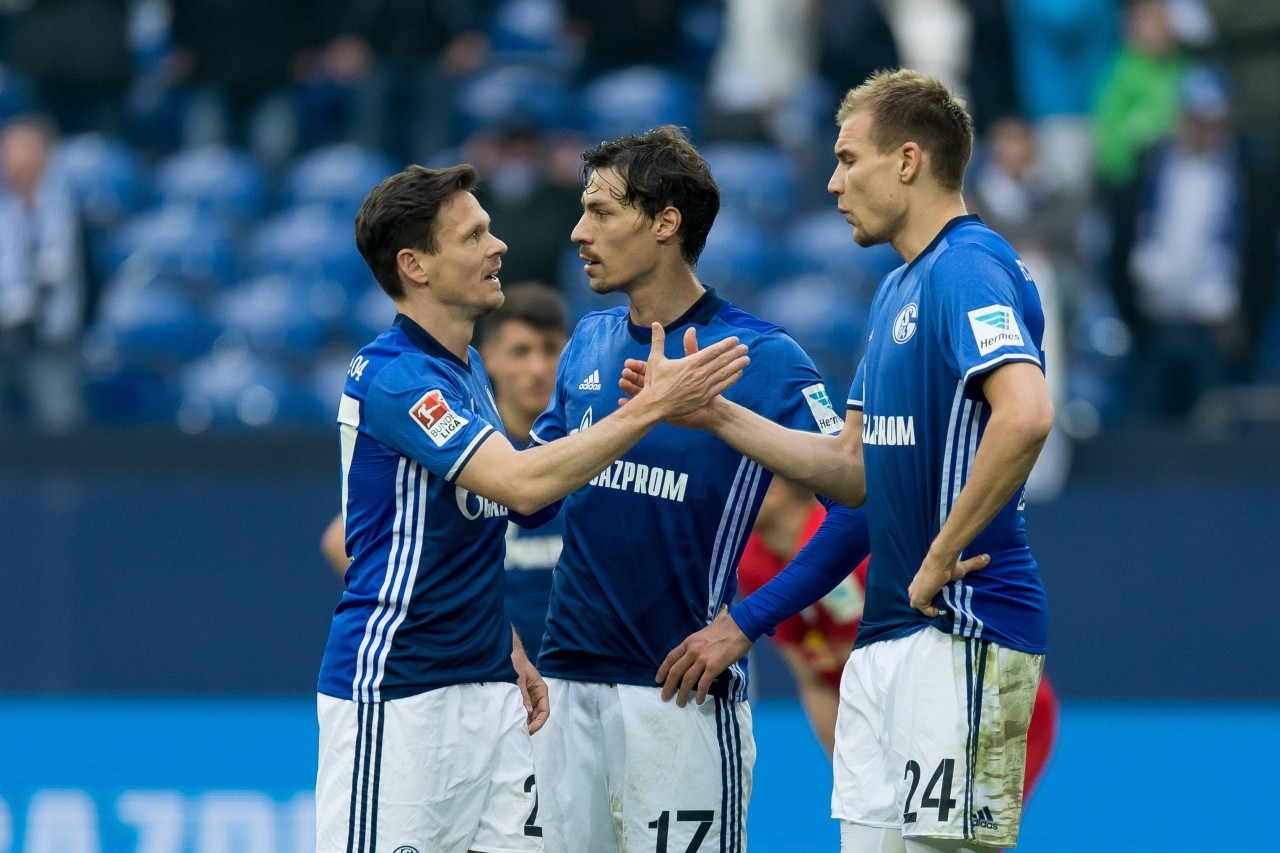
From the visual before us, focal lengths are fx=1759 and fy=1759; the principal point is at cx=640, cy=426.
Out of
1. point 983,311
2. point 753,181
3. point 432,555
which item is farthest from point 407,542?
point 753,181

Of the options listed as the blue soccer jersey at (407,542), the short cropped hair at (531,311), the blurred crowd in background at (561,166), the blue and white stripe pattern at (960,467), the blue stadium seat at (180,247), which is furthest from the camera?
the blue stadium seat at (180,247)

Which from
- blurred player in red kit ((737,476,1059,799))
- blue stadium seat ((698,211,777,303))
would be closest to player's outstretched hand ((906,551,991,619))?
blurred player in red kit ((737,476,1059,799))

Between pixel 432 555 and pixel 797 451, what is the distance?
0.94 meters

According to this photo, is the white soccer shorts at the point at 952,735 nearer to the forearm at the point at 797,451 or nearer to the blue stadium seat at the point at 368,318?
the forearm at the point at 797,451

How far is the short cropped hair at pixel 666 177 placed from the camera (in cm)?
453

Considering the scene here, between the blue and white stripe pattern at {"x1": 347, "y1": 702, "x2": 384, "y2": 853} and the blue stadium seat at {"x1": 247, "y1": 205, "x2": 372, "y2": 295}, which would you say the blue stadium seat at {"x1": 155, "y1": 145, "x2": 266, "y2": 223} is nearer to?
the blue stadium seat at {"x1": 247, "y1": 205, "x2": 372, "y2": 295}

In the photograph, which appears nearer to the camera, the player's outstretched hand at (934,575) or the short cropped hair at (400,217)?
the player's outstretched hand at (934,575)

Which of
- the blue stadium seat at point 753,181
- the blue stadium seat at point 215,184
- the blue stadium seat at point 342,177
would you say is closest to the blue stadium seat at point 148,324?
the blue stadium seat at point 215,184

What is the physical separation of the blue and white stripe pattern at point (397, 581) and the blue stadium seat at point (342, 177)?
27.2 ft

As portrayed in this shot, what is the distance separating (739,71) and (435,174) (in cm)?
866

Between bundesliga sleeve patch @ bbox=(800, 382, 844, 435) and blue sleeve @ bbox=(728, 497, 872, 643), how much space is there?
194 mm

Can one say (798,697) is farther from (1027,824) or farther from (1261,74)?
(1261,74)

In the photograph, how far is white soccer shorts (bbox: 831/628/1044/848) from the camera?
3953 mm

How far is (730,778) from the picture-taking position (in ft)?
14.9
